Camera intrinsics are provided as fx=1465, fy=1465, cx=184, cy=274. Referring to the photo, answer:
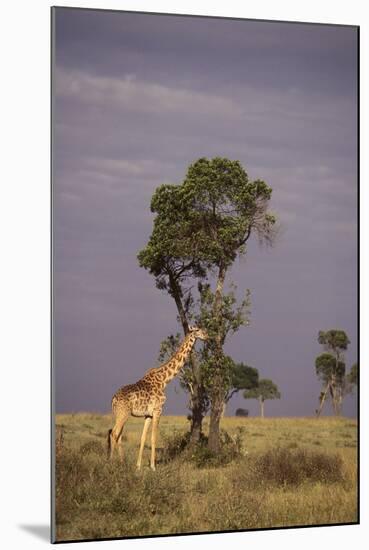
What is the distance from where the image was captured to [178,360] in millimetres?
14500

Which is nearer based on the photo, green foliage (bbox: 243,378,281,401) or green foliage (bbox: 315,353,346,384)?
green foliage (bbox: 243,378,281,401)

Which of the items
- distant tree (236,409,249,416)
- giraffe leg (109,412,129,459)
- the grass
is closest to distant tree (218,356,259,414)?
distant tree (236,409,249,416)

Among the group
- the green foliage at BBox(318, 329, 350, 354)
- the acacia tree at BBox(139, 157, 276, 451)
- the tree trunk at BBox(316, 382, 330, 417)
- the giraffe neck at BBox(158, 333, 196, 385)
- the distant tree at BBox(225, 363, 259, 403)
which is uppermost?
the acacia tree at BBox(139, 157, 276, 451)

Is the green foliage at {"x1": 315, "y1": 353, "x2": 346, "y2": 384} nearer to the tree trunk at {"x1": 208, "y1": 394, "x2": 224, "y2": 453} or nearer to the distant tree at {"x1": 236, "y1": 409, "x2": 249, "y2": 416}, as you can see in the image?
the distant tree at {"x1": 236, "y1": 409, "x2": 249, "y2": 416}

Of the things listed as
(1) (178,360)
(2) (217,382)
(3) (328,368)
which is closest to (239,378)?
(2) (217,382)

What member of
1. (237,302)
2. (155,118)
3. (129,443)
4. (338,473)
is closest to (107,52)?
(155,118)

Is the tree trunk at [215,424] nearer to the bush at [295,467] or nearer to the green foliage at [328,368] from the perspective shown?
the bush at [295,467]

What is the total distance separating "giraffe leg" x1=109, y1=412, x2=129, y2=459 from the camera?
1413cm

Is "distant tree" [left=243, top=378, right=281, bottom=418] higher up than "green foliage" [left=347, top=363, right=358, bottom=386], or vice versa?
"green foliage" [left=347, top=363, right=358, bottom=386]

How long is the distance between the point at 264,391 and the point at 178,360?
0.90 m

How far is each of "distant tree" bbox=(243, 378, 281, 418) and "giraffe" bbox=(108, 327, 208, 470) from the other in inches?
29.2

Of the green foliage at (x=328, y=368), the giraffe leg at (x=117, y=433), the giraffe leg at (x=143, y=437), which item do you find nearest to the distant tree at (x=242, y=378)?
the green foliage at (x=328, y=368)

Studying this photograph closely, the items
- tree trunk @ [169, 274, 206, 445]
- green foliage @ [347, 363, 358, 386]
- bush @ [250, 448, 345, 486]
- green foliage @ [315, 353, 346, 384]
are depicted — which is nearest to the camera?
tree trunk @ [169, 274, 206, 445]

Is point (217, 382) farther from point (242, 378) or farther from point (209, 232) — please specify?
point (209, 232)
